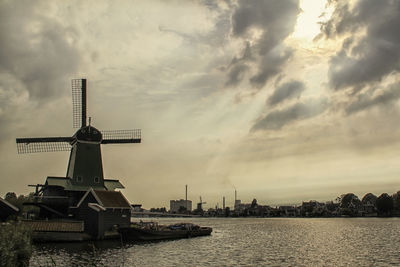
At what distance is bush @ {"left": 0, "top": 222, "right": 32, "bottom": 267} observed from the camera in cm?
1927

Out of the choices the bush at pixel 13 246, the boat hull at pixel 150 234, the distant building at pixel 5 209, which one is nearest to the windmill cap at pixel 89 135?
the boat hull at pixel 150 234

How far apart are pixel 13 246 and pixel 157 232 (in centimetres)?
4145

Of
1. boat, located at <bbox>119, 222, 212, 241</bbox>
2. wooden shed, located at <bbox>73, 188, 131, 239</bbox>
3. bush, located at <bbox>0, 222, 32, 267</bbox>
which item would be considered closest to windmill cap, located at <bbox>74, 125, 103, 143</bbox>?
wooden shed, located at <bbox>73, 188, 131, 239</bbox>

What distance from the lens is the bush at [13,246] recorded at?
19266 mm

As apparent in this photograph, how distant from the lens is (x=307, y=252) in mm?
48719

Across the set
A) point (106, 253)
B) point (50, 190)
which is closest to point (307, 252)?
point (106, 253)

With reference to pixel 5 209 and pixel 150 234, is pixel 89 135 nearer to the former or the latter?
pixel 150 234

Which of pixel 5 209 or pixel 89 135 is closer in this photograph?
pixel 5 209

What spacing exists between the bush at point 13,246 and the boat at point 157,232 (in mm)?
30874

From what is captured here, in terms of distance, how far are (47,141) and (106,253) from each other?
102 ft

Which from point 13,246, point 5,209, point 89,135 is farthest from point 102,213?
point 13,246

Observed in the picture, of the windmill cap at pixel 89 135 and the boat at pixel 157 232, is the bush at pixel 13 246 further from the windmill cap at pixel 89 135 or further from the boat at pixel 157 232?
the windmill cap at pixel 89 135

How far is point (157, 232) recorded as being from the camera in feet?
202

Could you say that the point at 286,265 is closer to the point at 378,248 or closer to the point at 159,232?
the point at 378,248
